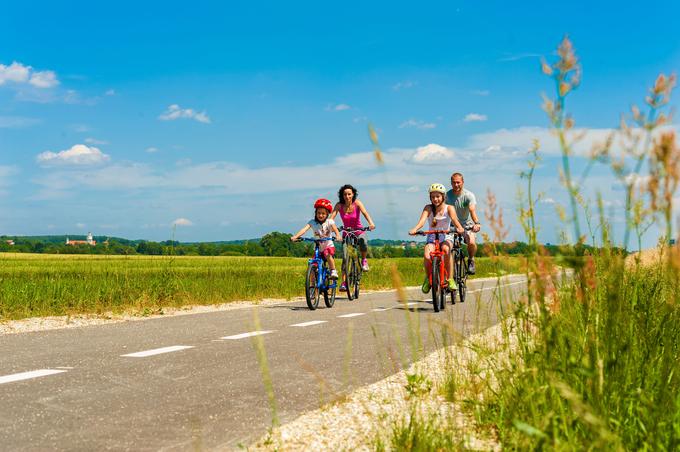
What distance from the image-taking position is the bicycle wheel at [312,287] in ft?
41.1

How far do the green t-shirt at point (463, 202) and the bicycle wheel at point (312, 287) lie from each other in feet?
10.6

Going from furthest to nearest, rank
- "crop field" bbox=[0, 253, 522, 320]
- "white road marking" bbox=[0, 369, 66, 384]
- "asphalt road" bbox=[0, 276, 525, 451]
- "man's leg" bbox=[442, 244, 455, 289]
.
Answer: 1. "man's leg" bbox=[442, 244, 455, 289]
2. "crop field" bbox=[0, 253, 522, 320]
3. "white road marking" bbox=[0, 369, 66, 384]
4. "asphalt road" bbox=[0, 276, 525, 451]

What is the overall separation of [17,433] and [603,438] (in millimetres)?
3651

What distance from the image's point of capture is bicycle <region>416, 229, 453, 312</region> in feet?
38.4

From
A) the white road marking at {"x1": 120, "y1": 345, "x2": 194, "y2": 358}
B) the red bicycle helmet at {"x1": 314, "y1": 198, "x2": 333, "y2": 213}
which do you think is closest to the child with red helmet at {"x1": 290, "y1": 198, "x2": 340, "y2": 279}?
the red bicycle helmet at {"x1": 314, "y1": 198, "x2": 333, "y2": 213}

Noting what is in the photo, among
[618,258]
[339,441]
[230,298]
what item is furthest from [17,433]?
[230,298]

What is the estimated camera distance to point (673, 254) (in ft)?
8.05

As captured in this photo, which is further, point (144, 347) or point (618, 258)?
point (144, 347)

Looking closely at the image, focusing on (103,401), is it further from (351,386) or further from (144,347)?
(144,347)

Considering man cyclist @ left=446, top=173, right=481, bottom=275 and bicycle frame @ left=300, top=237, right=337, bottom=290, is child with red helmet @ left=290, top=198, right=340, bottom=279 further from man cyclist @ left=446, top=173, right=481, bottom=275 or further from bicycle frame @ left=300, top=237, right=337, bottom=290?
man cyclist @ left=446, top=173, right=481, bottom=275

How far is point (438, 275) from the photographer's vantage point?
11.9 metres

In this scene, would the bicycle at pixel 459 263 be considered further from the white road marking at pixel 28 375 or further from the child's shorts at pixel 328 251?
the white road marking at pixel 28 375

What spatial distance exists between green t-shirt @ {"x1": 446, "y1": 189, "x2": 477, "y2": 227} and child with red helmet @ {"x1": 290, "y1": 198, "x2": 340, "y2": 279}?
256cm

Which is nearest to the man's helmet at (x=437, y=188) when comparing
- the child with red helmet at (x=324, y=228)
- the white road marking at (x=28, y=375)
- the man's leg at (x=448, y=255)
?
the man's leg at (x=448, y=255)
